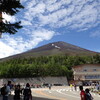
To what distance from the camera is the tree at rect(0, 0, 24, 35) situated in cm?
1294

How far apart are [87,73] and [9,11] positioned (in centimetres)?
8396

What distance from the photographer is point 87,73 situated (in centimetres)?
9481

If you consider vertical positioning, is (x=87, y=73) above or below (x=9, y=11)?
above

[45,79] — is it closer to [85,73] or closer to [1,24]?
[85,73]

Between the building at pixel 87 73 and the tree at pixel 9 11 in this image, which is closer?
the tree at pixel 9 11

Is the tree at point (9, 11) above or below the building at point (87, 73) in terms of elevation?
below

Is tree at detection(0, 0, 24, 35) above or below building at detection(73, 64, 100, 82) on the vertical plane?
below

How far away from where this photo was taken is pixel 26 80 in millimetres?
87500

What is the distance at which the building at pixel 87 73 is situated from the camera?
93.9m

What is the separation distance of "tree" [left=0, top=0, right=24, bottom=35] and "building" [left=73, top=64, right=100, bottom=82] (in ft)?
267

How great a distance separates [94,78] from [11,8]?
276 ft

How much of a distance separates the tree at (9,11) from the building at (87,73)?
267 feet

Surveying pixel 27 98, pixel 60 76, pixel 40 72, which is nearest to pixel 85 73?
pixel 60 76

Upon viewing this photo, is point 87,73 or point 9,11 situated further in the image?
point 87,73
